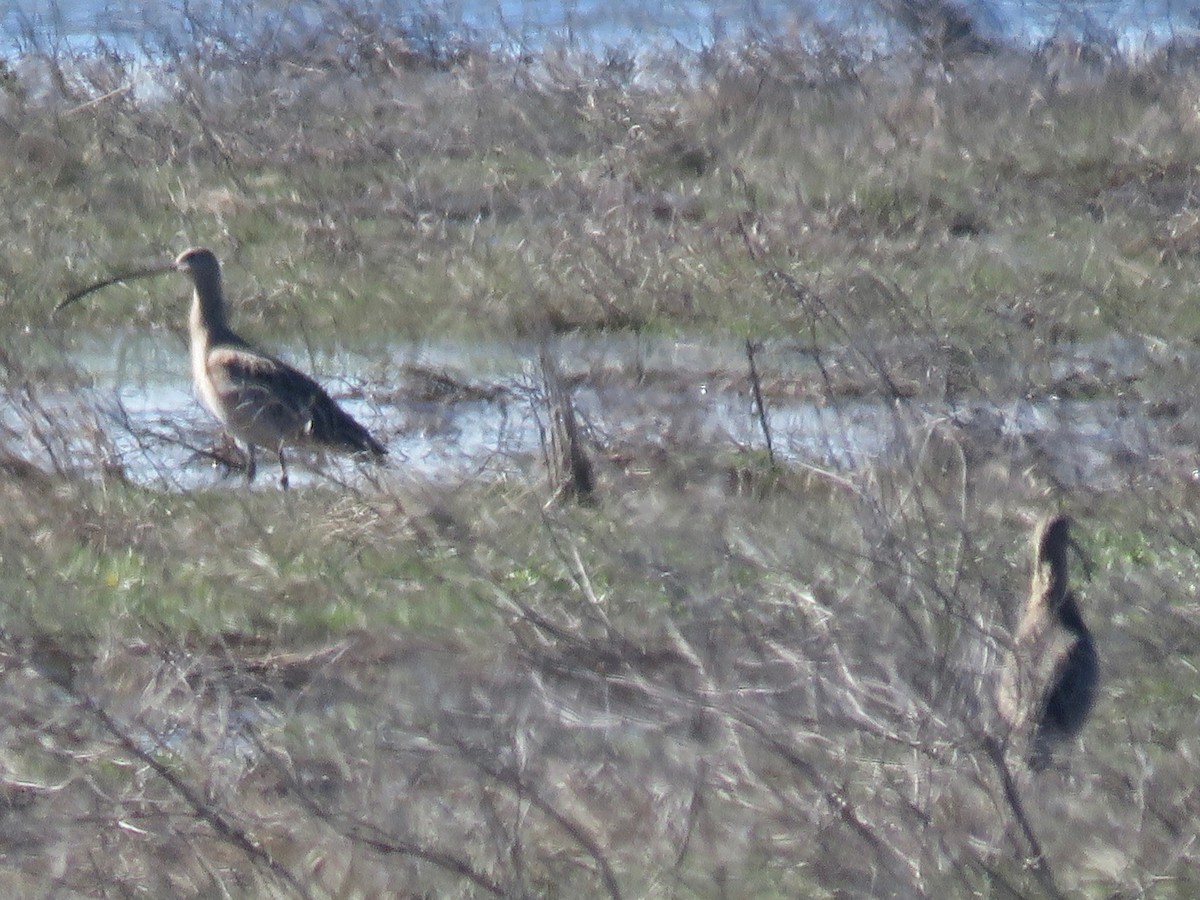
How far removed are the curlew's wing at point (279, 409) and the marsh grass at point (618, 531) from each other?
506mm

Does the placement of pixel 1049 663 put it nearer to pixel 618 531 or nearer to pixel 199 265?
pixel 618 531

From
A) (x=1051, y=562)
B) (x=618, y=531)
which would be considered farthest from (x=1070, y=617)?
(x=618, y=531)

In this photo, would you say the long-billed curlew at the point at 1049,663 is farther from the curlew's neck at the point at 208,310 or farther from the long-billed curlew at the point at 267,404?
the curlew's neck at the point at 208,310

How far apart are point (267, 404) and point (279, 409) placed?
0.06 m

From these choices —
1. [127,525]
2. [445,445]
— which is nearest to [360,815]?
[127,525]

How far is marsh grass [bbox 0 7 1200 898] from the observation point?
184 inches

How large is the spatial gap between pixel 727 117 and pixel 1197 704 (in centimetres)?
1023

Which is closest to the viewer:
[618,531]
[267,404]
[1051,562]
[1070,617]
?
[1070,617]

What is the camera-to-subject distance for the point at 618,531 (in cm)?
726

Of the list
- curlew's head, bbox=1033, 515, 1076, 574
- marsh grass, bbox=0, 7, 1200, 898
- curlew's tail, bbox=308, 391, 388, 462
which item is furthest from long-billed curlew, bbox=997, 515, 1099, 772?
curlew's tail, bbox=308, 391, 388, 462

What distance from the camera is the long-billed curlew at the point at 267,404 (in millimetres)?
9438

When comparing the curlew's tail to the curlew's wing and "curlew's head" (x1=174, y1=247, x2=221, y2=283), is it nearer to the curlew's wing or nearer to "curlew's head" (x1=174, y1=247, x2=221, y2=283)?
the curlew's wing

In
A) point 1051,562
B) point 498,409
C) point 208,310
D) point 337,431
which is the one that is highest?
point 1051,562

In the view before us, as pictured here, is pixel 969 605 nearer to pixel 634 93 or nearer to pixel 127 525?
pixel 127 525
